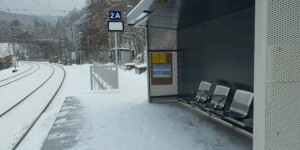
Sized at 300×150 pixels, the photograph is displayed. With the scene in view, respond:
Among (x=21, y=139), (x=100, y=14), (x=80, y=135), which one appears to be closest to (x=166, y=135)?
(x=80, y=135)

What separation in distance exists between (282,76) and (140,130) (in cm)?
259

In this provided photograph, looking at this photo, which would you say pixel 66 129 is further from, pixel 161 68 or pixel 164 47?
pixel 164 47

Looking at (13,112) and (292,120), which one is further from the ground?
(292,120)

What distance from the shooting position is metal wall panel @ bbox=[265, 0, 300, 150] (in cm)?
207

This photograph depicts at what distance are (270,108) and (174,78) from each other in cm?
421

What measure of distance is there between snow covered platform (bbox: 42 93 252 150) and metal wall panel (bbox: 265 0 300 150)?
3.62ft

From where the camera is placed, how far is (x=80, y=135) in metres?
3.75

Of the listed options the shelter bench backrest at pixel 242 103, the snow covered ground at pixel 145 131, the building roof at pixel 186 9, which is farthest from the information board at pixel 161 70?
the shelter bench backrest at pixel 242 103

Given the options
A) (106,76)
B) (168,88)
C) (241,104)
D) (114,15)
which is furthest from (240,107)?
(106,76)

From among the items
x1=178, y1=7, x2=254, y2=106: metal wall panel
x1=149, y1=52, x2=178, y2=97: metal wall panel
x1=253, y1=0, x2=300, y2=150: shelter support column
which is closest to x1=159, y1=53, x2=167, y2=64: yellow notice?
x1=149, y1=52, x2=178, y2=97: metal wall panel

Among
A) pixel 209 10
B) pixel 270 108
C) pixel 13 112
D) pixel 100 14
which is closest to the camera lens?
pixel 270 108

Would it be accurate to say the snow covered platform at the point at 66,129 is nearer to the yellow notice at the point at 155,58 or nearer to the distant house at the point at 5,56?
the yellow notice at the point at 155,58

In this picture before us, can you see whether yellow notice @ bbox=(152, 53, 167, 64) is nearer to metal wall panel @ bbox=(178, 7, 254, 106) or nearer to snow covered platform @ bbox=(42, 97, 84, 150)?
metal wall panel @ bbox=(178, 7, 254, 106)

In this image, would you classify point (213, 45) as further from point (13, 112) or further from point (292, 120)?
point (13, 112)
